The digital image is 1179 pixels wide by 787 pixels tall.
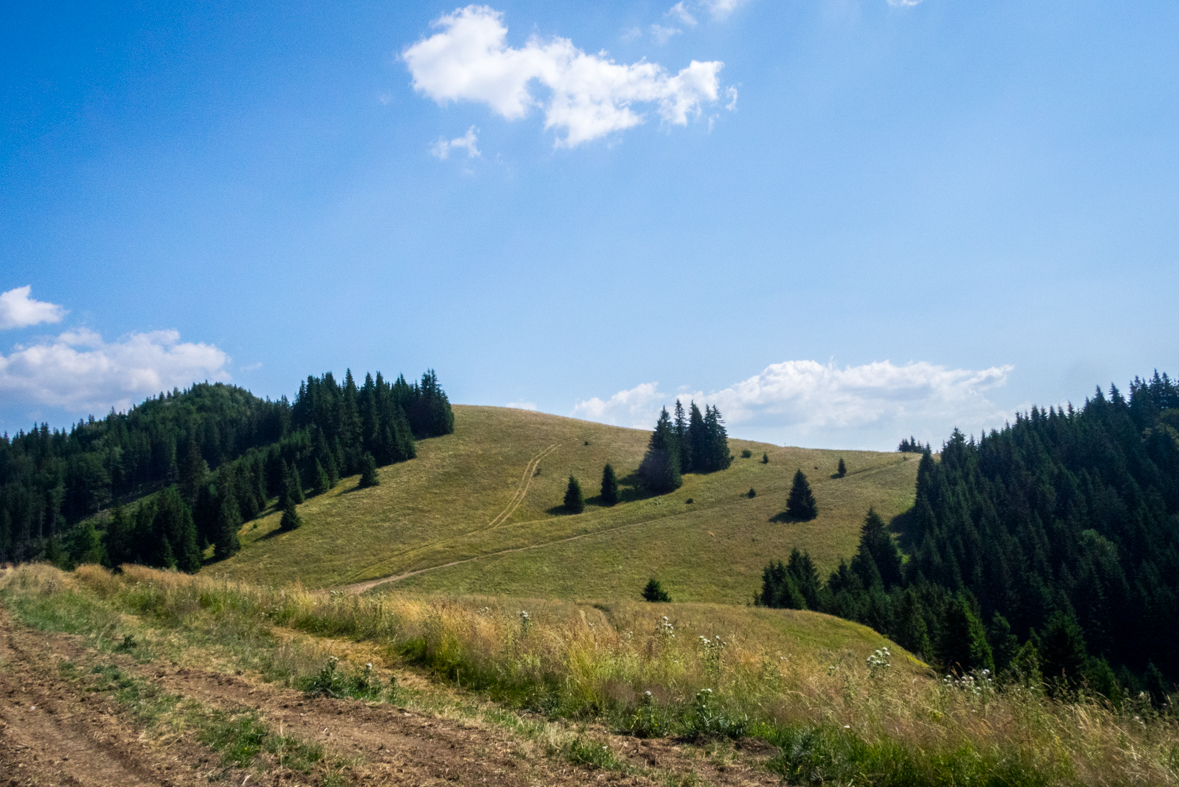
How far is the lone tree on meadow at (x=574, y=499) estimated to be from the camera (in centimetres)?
7775

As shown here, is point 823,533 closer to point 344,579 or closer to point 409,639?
point 344,579

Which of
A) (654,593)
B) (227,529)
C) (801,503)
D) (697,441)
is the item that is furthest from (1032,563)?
(227,529)

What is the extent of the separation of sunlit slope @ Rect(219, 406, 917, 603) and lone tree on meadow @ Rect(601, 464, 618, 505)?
1.85 metres

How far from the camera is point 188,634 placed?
1030cm

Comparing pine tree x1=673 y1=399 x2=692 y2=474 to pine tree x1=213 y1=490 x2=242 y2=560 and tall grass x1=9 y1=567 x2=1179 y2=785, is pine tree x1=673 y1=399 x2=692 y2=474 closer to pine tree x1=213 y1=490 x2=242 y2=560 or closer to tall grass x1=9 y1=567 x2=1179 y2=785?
pine tree x1=213 y1=490 x2=242 y2=560

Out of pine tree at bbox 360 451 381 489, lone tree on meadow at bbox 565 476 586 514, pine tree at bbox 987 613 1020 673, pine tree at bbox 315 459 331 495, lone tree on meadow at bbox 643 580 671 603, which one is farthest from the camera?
pine tree at bbox 315 459 331 495

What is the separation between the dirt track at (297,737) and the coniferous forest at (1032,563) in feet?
128

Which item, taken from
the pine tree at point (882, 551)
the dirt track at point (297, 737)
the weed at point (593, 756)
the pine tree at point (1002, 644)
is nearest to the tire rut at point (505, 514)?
the dirt track at point (297, 737)

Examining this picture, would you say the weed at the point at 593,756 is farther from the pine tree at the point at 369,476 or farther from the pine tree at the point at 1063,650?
the pine tree at the point at 369,476

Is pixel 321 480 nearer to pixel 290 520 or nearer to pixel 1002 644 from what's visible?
pixel 290 520

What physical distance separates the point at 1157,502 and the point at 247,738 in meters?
125

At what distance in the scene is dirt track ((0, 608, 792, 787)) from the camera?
15.1 feet

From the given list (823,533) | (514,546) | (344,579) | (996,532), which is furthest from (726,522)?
(344,579)

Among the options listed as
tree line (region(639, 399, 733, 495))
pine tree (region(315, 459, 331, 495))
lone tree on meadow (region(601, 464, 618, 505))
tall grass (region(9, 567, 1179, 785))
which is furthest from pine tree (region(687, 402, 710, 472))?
tall grass (region(9, 567, 1179, 785))
